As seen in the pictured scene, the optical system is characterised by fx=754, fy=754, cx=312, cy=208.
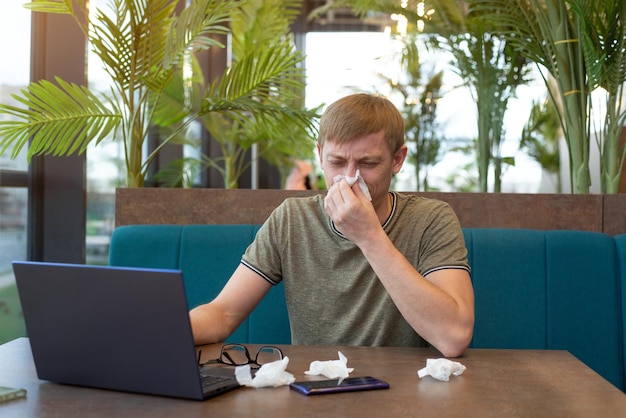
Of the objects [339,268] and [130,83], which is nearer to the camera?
[339,268]

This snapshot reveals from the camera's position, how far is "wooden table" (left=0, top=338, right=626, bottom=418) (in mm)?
1068

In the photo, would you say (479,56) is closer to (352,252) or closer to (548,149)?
(352,252)

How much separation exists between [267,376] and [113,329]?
10.0 inches

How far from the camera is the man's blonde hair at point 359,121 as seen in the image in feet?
5.89

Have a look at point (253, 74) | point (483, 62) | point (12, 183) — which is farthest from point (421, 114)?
point (12, 183)

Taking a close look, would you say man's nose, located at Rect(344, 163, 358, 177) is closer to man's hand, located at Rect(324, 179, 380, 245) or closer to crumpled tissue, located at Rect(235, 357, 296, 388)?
man's hand, located at Rect(324, 179, 380, 245)

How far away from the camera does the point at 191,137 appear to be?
17.8 feet

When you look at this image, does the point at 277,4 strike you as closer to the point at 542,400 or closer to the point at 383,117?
the point at 383,117

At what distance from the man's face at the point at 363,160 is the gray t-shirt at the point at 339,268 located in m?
0.15

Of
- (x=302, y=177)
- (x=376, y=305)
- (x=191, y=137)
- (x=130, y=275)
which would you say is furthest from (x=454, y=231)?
(x=302, y=177)

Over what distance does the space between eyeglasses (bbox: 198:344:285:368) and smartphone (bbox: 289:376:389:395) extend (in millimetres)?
164

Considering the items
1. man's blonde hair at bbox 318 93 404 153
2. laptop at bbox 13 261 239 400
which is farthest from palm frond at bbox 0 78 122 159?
laptop at bbox 13 261 239 400

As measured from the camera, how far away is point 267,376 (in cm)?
120

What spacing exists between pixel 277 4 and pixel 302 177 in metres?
1.97
